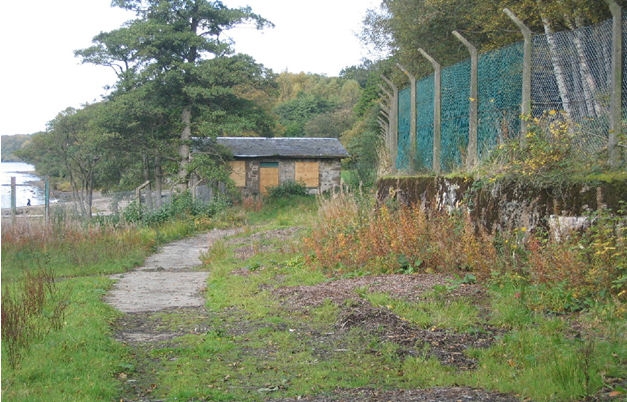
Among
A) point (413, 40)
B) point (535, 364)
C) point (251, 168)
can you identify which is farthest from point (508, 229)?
point (251, 168)

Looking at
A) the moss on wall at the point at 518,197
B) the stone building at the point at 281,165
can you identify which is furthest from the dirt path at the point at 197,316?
the stone building at the point at 281,165

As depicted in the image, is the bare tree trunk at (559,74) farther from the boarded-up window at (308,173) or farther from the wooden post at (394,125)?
the boarded-up window at (308,173)

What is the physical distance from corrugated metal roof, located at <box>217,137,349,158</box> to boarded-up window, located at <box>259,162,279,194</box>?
0.67 m

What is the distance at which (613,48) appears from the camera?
7973 mm

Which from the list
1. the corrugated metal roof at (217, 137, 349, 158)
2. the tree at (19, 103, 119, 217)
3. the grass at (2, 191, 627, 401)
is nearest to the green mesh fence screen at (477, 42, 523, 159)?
the grass at (2, 191, 627, 401)

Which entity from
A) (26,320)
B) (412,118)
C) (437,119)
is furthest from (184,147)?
(26,320)

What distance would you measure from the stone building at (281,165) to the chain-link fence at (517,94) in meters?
23.0

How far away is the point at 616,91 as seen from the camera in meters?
7.85

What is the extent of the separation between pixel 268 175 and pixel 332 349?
30.5 m

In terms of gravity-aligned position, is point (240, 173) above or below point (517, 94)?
below

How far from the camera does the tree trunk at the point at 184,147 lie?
30.2 meters

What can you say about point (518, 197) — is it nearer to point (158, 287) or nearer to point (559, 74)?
point (559, 74)

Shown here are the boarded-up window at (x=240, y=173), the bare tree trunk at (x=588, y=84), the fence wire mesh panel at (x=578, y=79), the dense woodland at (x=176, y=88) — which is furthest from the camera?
the boarded-up window at (x=240, y=173)

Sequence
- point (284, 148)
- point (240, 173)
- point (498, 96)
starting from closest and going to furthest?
point (498, 96), point (240, 173), point (284, 148)
